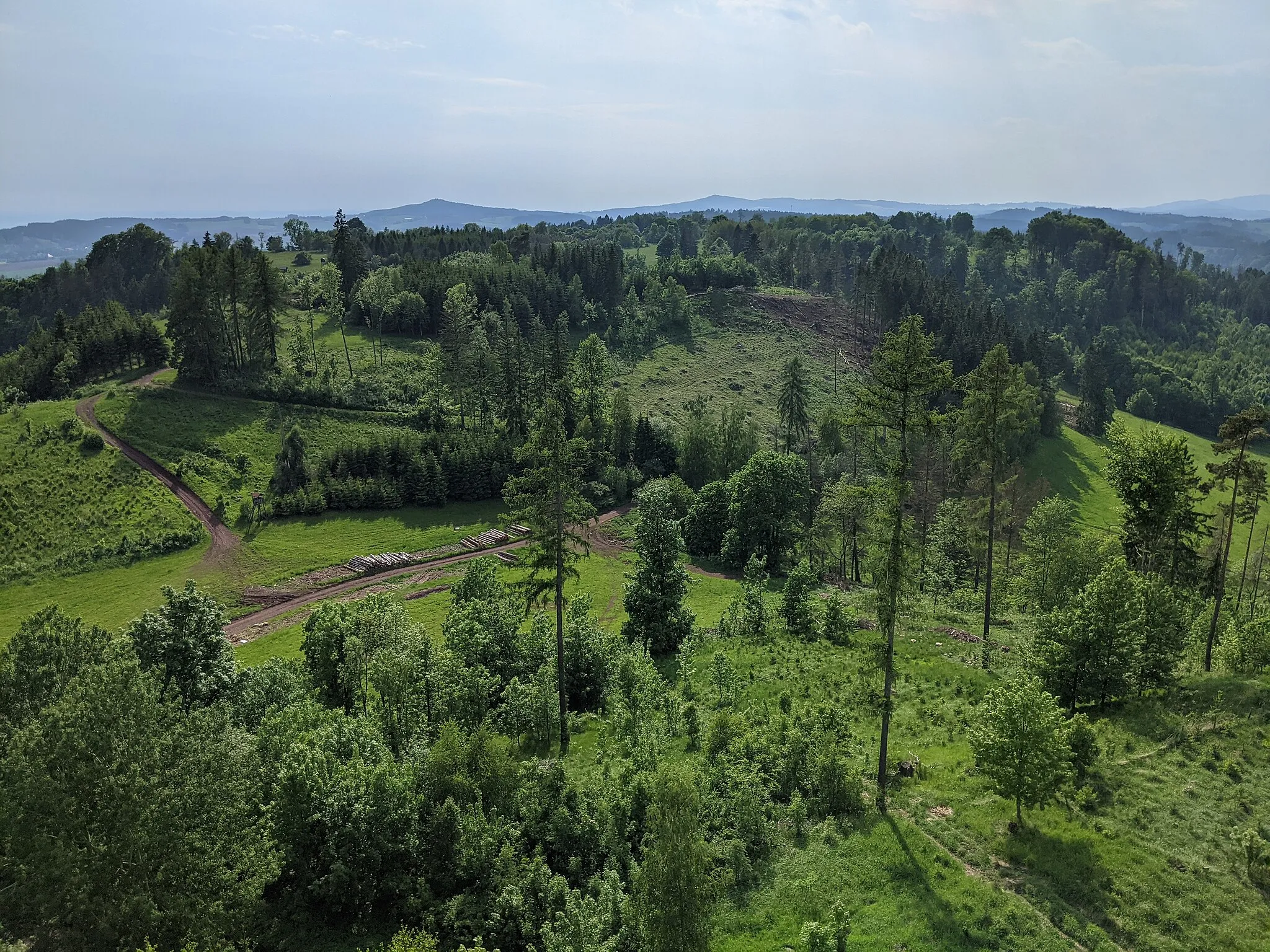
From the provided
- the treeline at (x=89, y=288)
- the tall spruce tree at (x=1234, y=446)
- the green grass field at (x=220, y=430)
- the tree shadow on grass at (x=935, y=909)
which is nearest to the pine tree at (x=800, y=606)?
the tall spruce tree at (x=1234, y=446)

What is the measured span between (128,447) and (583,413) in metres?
52.3

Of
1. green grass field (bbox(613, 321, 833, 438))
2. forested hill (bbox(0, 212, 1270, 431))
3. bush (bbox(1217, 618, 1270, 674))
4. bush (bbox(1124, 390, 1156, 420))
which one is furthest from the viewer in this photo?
bush (bbox(1124, 390, 1156, 420))

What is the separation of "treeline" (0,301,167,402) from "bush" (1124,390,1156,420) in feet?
573

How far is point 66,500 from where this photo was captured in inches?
2702

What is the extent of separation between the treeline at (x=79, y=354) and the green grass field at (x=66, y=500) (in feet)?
45.3

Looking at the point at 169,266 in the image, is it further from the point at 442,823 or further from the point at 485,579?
the point at 442,823

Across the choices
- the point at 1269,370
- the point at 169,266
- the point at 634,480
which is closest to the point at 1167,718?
the point at 634,480

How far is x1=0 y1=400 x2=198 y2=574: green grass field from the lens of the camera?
63531 mm

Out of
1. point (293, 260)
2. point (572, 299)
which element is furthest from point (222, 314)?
point (293, 260)

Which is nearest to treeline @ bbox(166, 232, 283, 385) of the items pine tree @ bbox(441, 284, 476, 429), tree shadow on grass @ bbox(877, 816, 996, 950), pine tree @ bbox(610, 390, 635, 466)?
pine tree @ bbox(441, 284, 476, 429)

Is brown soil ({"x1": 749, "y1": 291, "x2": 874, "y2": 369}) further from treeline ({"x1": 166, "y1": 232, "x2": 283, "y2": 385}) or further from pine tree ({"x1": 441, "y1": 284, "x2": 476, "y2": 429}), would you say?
treeline ({"x1": 166, "y1": 232, "x2": 283, "y2": 385})

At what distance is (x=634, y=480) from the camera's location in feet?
299

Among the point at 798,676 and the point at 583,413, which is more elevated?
the point at 583,413

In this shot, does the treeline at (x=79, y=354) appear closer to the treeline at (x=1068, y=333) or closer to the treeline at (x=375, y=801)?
the treeline at (x=375, y=801)
